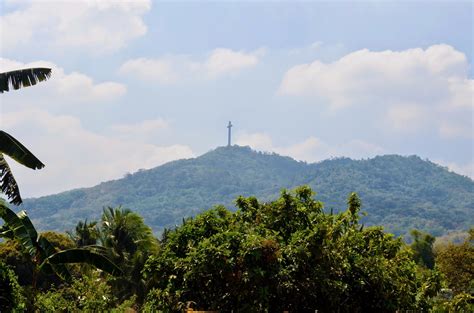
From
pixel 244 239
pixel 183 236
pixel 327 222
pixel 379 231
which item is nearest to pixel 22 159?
pixel 183 236

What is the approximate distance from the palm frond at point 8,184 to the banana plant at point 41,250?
777 millimetres

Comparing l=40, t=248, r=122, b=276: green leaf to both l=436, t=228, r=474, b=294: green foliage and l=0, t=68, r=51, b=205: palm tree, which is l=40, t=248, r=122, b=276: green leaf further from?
l=436, t=228, r=474, b=294: green foliage

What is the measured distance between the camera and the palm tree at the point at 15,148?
64.2 feet

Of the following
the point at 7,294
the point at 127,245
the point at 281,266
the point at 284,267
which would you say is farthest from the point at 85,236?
the point at 281,266

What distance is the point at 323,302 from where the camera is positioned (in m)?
19.7

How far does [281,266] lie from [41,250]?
8.21m

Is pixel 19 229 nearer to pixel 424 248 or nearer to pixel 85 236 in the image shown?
pixel 85 236

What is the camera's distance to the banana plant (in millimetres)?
20625

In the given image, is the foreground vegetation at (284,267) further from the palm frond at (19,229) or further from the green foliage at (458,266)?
the green foliage at (458,266)

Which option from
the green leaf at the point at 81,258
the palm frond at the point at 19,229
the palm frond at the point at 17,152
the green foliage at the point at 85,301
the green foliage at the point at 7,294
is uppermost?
the palm frond at the point at 17,152

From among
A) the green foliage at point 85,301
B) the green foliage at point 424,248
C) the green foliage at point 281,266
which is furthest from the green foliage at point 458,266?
the green foliage at point 424,248

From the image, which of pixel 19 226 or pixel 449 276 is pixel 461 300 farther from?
pixel 449 276

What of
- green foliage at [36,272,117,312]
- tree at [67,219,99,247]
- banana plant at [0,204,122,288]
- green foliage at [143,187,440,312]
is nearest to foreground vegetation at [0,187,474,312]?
green foliage at [143,187,440,312]

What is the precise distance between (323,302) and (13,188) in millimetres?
9847
